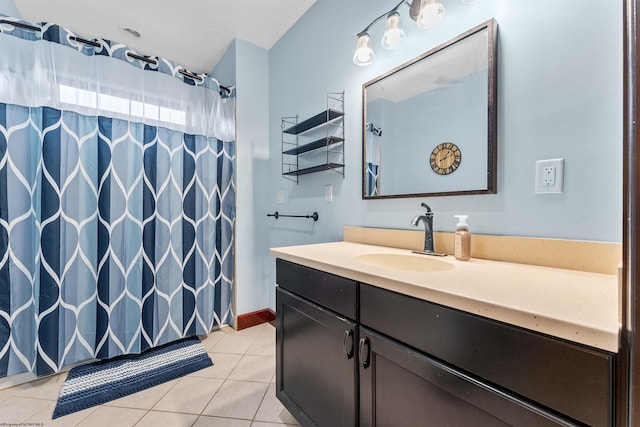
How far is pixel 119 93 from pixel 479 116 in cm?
209

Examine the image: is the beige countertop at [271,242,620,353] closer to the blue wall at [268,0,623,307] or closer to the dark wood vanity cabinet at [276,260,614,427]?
the dark wood vanity cabinet at [276,260,614,427]

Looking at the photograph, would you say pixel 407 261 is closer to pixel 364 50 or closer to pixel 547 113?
pixel 547 113

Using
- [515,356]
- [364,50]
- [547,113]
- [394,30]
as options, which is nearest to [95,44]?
[364,50]

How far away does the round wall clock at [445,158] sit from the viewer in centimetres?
113

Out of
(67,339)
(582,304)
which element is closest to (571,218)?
(582,304)

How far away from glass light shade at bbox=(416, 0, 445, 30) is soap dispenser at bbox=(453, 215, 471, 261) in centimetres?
79

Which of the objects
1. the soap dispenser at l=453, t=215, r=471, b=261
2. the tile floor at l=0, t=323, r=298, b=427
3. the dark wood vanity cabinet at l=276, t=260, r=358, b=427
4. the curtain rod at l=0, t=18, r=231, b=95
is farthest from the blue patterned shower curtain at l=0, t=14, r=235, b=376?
the soap dispenser at l=453, t=215, r=471, b=261

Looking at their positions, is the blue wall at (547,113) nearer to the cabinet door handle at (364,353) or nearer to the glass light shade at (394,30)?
the glass light shade at (394,30)

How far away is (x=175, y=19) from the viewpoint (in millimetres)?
1973

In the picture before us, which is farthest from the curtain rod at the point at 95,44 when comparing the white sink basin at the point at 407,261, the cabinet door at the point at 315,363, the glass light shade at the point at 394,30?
the white sink basin at the point at 407,261

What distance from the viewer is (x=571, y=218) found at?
2.77ft

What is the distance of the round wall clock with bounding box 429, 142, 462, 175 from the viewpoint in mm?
1127

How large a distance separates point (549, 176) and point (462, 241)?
0.34 metres

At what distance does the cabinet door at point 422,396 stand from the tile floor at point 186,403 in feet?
2.47
